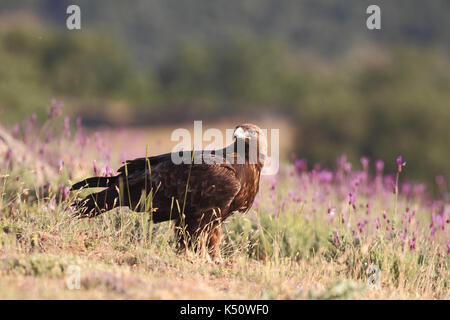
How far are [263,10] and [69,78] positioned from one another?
11432 cm

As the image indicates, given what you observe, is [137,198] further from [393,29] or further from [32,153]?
[393,29]

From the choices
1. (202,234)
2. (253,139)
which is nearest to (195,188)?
(202,234)

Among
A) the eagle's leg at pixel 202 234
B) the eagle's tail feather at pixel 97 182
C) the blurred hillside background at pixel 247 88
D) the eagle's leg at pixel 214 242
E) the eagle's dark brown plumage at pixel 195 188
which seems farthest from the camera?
the blurred hillside background at pixel 247 88

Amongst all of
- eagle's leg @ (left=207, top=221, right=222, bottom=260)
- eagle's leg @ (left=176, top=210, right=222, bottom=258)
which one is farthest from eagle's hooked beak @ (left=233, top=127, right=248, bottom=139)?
eagle's leg @ (left=207, top=221, right=222, bottom=260)

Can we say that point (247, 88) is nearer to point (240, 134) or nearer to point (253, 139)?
point (253, 139)

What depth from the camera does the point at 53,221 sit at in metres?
5.50

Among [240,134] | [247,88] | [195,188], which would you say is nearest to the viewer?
[195,188]

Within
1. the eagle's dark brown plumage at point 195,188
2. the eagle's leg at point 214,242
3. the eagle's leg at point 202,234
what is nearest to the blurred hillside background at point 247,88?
the eagle's dark brown plumage at point 195,188

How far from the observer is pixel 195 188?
17.8 feet

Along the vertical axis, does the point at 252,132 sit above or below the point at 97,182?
above

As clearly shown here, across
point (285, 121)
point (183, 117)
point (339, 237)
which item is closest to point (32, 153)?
point (339, 237)

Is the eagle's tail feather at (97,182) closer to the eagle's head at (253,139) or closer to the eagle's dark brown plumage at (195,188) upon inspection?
the eagle's dark brown plumage at (195,188)

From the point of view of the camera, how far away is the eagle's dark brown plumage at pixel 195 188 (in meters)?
5.36

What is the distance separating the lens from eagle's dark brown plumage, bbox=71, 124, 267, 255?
211 inches
